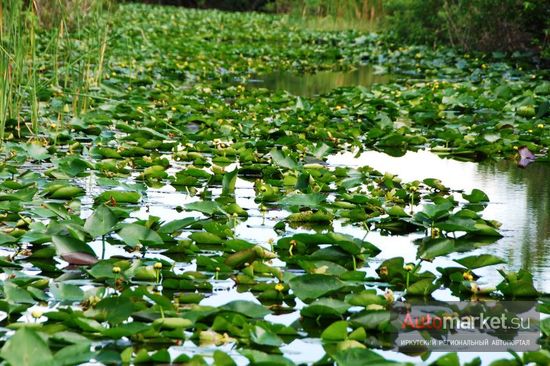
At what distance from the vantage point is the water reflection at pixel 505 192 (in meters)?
3.58

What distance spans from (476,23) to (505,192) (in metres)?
8.30

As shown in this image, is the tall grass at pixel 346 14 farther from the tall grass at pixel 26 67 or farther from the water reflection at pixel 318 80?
the tall grass at pixel 26 67

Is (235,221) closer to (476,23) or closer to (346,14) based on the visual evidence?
(476,23)

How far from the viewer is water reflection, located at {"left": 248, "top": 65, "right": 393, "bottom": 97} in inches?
378

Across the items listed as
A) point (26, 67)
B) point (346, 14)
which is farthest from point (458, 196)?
point (346, 14)

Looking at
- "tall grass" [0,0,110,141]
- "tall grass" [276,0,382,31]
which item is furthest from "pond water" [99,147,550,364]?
"tall grass" [276,0,382,31]

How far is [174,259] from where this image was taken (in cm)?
345

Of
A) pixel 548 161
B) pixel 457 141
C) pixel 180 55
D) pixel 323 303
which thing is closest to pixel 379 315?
pixel 323 303

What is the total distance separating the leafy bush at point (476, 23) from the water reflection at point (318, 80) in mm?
1541

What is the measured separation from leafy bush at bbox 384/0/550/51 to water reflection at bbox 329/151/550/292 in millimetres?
5330

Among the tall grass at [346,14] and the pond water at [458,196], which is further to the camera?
the tall grass at [346,14]

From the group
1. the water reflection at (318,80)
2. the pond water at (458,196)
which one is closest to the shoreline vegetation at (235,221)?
the pond water at (458,196)

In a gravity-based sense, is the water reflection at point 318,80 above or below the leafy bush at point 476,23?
below

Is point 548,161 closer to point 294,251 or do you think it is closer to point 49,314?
point 294,251
